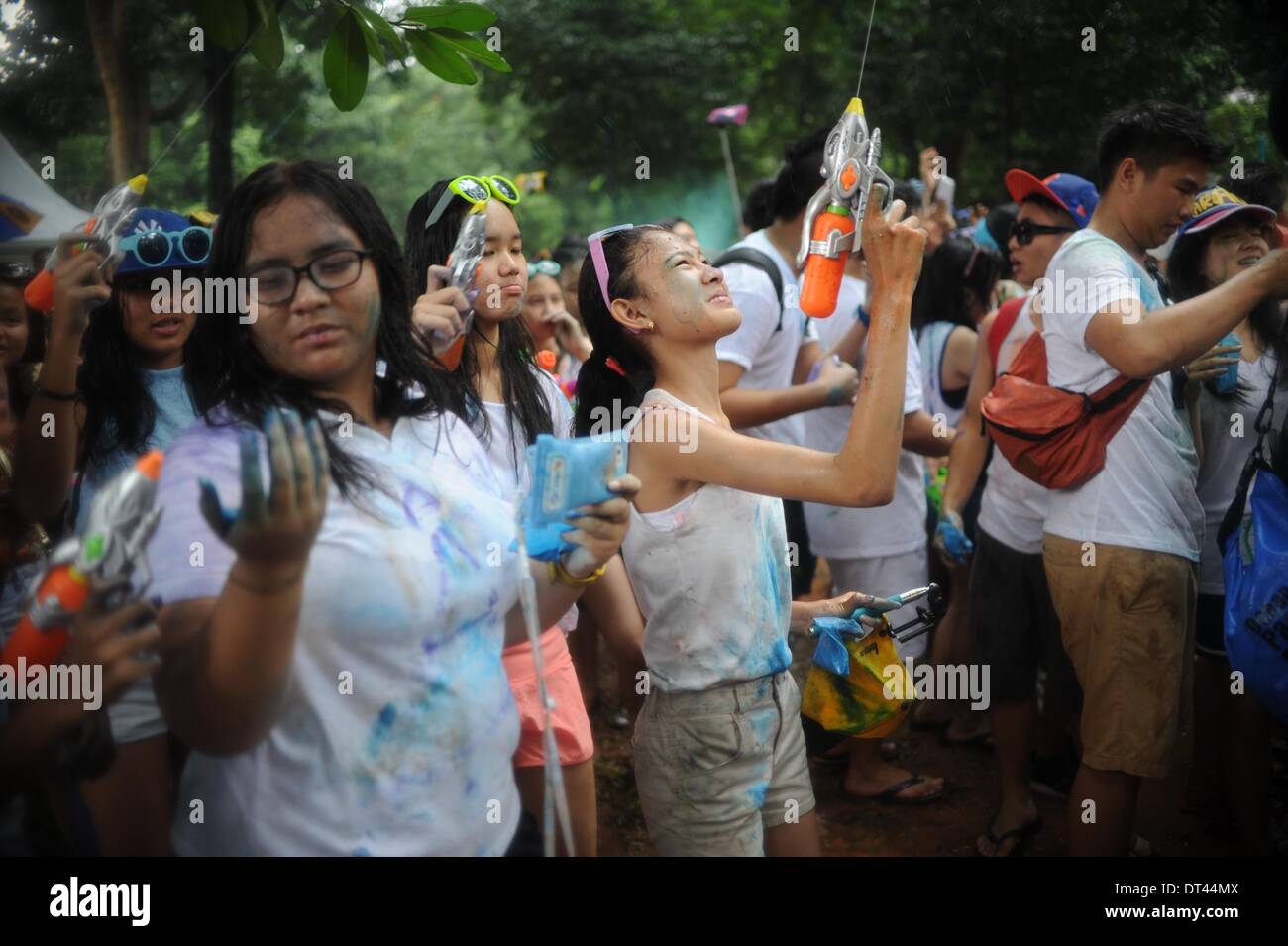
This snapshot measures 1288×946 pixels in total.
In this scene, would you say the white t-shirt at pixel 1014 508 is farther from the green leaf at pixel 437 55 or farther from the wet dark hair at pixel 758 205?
the green leaf at pixel 437 55

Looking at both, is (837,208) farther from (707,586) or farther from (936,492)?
(936,492)

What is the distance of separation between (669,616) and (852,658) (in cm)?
55

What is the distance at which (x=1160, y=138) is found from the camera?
305 centimetres

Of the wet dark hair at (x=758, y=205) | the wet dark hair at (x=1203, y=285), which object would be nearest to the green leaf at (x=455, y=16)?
the wet dark hair at (x=1203, y=285)

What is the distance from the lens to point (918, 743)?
470 cm

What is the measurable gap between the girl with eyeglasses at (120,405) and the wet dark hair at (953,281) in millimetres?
3236

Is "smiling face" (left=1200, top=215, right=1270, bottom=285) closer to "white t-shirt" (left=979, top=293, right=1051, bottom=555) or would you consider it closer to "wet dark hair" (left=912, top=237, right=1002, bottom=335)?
"white t-shirt" (left=979, top=293, right=1051, bottom=555)

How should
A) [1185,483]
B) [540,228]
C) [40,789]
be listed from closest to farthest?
[40,789], [1185,483], [540,228]

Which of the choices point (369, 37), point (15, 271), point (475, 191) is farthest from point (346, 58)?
point (15, 271)

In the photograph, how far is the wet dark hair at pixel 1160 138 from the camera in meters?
3.04

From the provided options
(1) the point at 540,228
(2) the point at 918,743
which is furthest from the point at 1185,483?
(1) the point at 540,228

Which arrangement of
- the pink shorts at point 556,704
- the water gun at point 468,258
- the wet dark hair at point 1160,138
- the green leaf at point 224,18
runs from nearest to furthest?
the green leaf at point 224,18, the water gun at point 468,258, the pink shorts at point 556,704, the wet dark hair at point 1160,138

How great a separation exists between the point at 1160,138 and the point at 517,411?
80.5 inches
